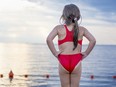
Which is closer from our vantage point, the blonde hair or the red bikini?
the blonde hair

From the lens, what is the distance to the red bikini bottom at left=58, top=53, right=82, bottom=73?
703 cm

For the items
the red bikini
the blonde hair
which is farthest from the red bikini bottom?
the blonde hair

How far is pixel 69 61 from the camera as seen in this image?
23.2 feet

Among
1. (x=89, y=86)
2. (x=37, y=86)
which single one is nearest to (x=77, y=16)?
Result: (x=37, y=86)

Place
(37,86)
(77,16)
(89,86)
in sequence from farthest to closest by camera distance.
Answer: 1. (89,86)
2. (37,86)
3. (77,16)

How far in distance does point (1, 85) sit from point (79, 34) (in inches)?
1500

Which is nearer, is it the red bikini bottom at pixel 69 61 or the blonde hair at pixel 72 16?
the blonde hair at pixel 72 16

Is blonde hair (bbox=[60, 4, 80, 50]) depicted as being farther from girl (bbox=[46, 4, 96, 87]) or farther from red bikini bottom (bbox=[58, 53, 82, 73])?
red bikini bottom (bbox=[58, 53, 82, 73])

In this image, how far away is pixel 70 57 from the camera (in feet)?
23.2

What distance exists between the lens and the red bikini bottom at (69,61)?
703cm

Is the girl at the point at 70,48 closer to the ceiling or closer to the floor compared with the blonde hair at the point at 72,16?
closer to the floor

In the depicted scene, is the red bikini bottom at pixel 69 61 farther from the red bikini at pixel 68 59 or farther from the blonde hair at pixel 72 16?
the blonde hair at pixel 72 16

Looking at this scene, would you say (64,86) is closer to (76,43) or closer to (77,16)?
(76,43)

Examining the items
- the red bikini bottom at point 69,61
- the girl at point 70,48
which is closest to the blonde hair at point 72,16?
the girl at point 70,48
